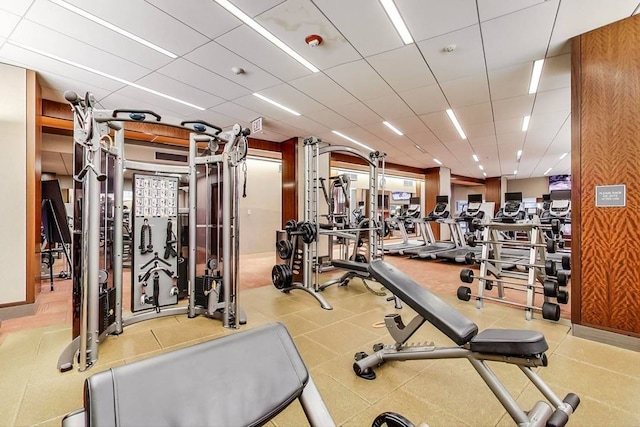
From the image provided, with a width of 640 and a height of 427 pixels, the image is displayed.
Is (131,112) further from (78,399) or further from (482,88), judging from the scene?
(482,88)

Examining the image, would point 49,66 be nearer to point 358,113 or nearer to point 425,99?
point 358,113

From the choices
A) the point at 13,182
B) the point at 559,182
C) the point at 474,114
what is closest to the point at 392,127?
the point at 474,114

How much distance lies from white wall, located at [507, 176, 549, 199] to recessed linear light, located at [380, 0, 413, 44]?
16.1 meters

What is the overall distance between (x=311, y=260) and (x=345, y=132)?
12.0 feet

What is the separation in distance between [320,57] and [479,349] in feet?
11.0

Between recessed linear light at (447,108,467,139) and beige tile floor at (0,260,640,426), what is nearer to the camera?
beige tile floor at (0,260,640,426)

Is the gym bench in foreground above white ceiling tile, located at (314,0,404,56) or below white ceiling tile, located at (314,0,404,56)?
below

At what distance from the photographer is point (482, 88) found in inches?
174

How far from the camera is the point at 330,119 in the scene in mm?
5887

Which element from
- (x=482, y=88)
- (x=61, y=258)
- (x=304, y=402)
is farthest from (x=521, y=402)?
(x=61, y=258)

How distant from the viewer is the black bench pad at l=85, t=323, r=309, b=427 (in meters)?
0.74

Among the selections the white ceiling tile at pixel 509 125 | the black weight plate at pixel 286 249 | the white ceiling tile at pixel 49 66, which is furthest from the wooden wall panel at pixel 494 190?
the white ceiling tile at pixel 49 66

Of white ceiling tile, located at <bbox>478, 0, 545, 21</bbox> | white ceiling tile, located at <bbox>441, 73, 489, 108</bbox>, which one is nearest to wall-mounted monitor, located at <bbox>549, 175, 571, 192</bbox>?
white ceiling tile, located at <bbox>441, 73, 489, 108</bbox>

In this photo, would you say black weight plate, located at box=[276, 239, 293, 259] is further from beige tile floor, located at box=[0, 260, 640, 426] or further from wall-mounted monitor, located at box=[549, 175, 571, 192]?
wall-mounted monitor, located at box=[549, 175, 571, 192]
